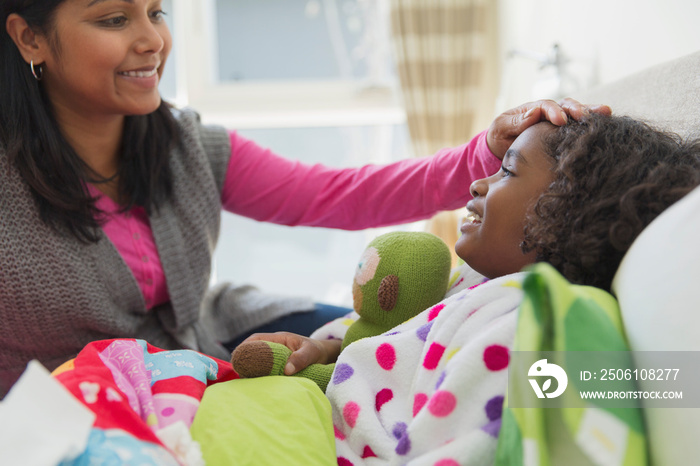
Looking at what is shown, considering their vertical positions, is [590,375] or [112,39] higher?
[112,39]

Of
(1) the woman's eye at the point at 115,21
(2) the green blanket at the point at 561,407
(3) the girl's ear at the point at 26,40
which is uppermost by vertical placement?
(1) the woman's eye at the point at 115,21

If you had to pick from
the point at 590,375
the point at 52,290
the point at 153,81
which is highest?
the point at 153,81

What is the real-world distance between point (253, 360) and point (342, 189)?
2.21 ft

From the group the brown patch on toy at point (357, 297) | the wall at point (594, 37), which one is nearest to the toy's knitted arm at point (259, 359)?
the brown patch on toy at point (357, 297)

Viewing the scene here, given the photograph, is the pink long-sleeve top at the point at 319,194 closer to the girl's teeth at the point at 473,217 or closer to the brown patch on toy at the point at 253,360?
the girl's teeth at the point at 473,217

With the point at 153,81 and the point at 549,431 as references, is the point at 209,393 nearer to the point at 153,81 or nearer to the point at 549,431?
the point at 549,431

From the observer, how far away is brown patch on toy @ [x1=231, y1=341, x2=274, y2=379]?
0.83 m

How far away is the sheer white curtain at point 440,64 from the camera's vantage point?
8.38ft

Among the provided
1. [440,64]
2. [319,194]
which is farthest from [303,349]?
[440,64]

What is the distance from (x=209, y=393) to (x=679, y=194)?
25.1 inches

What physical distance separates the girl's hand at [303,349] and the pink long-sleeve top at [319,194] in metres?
0.42

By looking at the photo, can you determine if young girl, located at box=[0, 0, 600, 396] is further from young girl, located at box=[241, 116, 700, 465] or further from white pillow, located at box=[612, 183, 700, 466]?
white pillow, located at box=[612, 183, 700, 466]

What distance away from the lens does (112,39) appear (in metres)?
1.18

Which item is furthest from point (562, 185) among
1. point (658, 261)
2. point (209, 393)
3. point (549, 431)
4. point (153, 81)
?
point (153, 81)
